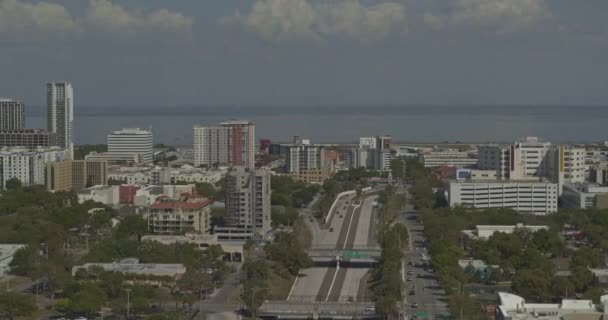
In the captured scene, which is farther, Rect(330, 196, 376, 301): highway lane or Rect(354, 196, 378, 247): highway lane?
Rect(354, 196, 378, 247): highway lane

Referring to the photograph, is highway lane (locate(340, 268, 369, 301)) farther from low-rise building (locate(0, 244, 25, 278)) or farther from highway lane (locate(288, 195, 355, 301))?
low-rise building (locate(0, 244, 25, 278))

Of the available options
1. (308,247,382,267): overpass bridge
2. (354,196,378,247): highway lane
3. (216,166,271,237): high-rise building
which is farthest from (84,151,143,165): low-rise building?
(308,247,382,267): overpass bridge

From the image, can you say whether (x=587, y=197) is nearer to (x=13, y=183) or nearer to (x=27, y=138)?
(x=13, y=183)

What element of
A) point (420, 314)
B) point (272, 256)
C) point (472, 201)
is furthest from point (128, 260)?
point (472, 201)

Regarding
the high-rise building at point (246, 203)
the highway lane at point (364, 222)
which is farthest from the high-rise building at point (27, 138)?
the high-rise building at point (246, 203)

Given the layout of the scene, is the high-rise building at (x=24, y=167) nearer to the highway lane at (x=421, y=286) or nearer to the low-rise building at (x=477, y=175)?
the low-rise building at (x=477, y=175)

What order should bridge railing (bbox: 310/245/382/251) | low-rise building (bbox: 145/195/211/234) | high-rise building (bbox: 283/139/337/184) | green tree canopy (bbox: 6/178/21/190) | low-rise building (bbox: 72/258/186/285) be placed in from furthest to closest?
high-rise building (bbox: 283/139/337/184), green tree canopy (bbox: 6/178/21/190), low-rise building (bbox: 145/195/211/234), bridge railing (bbox: 310/245/382/251), low-rise building (bbox: 72/258/186/285)
